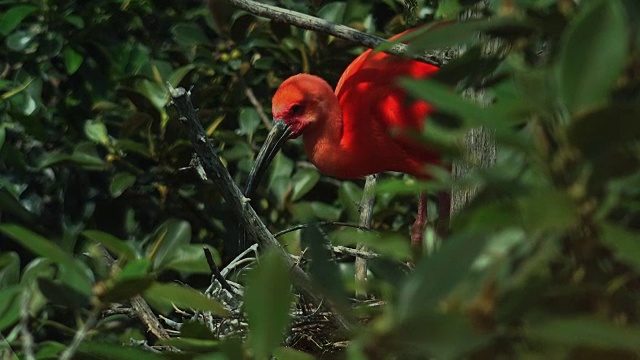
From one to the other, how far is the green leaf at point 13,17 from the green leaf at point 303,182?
908 mm

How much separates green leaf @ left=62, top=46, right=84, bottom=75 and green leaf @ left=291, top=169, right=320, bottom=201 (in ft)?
2.35

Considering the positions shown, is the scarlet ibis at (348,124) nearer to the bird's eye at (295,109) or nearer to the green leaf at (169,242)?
the bird's eye at (295,109)

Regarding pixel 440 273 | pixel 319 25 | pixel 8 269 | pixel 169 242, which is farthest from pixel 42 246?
pixel 319 25

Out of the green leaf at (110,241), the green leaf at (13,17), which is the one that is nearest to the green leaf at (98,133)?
the green leaf at (13,17)

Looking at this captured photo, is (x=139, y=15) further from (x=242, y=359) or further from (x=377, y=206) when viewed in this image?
(x=242, y=359)

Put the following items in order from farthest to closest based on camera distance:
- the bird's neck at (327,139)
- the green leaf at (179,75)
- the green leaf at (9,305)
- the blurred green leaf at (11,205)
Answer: the bird's neck at (327,139), the green leaf at (179,75), the blurred green leaf at (11,205), the green leaf at (9,305)

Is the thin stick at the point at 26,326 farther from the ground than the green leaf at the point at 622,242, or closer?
closer

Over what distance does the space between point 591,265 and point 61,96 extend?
10.0 ft

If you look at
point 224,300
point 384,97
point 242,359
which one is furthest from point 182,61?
point 242,359

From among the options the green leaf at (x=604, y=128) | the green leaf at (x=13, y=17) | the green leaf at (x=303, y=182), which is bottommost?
the green leaf at (x=303, y=182)

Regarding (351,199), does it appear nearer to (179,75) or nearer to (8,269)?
(179,75)

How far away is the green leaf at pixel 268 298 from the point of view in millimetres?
696

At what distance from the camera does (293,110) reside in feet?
11.2

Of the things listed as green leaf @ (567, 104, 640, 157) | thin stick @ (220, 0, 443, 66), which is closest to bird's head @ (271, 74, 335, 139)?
thin stick @ (220, 0, 443, 66)
